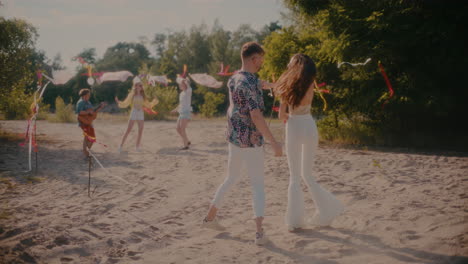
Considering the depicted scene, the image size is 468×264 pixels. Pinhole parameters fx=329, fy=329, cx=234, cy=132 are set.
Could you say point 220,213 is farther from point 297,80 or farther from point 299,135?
point 297,80

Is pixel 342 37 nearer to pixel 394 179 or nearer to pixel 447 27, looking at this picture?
pixel 447 27

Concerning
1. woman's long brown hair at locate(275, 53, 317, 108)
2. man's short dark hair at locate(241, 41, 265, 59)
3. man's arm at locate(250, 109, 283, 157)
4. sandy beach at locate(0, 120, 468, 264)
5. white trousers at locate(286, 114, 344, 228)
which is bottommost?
sandy beach at locate(0, 120, 468, 264)

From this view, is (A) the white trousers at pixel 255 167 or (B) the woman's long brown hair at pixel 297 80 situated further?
(B) the woman's long brown hair at pixel 297 80

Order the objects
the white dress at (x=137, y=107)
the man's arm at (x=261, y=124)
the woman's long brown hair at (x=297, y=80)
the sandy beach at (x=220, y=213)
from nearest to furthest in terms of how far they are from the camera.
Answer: the man's arm at (x=261, y=124) < the sandy beach at (x=220, y=213) < the woman's long brown hair at (x=297, y=80) < the white dress at (x=137, y=107)

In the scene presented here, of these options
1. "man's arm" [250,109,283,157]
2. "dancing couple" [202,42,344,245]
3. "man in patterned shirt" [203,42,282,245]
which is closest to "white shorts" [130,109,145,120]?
"dancing couple" [202,42,344,245]

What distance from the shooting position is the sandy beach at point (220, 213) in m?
3.42

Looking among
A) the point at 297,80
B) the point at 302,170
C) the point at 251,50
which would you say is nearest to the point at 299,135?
the point at 302,170

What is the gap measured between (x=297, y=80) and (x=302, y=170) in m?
1.05

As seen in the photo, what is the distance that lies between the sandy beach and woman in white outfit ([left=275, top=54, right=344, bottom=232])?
0.95 ft

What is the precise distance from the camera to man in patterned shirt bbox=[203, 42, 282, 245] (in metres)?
3.35

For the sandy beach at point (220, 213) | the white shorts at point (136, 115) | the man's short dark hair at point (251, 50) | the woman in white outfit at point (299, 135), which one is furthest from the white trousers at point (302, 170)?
the white shorts at point (136, 115)

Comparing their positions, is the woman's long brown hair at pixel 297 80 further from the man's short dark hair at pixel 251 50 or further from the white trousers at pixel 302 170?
the man's short dark hair at pixel 251 50

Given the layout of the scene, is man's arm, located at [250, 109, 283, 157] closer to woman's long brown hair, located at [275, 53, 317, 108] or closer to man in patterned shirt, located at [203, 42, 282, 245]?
man in patterned shirt, located at [203, 42, 282, 245]

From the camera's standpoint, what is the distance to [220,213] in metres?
4.81
